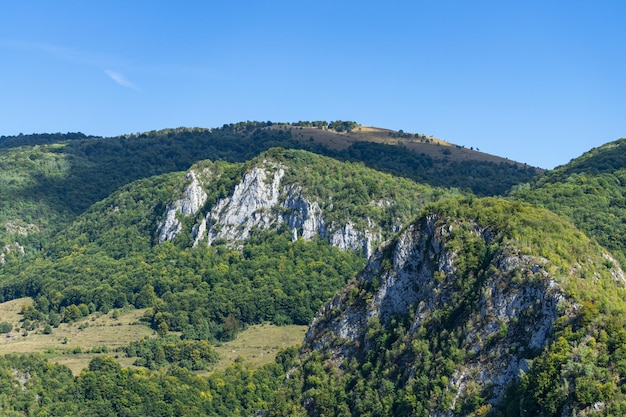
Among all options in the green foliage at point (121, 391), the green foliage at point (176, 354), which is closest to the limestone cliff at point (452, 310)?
the green foliage at point (121, 391)

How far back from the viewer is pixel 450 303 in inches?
4252

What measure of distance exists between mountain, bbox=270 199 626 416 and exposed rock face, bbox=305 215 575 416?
0.15 m

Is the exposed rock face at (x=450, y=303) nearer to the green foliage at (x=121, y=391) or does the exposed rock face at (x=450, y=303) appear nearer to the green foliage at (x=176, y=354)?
the green foliage at (x=121, y=391)

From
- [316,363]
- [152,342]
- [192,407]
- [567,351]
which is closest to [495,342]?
[567,351]

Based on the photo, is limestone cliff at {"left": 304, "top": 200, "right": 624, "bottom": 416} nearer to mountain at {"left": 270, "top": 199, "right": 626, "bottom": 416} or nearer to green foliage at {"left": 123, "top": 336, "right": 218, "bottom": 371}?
mountain at {"left": 270, "top": 199, "right": 626, "bottom": 416}

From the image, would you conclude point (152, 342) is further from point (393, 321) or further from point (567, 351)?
point (567, 351)

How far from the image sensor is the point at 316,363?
392ft

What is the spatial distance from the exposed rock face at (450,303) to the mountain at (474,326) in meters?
0.15

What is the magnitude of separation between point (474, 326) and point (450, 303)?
733 cm

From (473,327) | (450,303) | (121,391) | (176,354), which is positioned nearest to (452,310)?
(450,303)

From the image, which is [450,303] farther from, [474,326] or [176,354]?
[176,354]

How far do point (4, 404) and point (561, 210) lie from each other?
368 ft

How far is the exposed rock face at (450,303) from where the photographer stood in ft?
307

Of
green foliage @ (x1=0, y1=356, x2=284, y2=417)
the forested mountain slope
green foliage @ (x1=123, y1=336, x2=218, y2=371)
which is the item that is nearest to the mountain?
the forested mountain slope
